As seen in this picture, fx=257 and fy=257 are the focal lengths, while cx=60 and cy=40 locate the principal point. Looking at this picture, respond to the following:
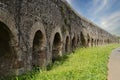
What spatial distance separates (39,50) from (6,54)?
263 cm

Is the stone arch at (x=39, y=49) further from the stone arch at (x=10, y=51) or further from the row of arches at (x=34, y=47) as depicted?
the stone arch at (x=10, y=51)

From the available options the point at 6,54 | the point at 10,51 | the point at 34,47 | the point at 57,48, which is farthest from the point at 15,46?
the point at 57,48

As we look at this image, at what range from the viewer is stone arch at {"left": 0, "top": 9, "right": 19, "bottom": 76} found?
826cm

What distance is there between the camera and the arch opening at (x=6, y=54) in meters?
8.38

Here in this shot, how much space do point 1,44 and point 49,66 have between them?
311 cm

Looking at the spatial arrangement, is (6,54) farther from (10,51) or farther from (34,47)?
(34,47)

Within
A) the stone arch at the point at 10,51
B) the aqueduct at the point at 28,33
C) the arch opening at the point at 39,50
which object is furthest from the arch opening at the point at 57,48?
the stone arch at the point at 10,51

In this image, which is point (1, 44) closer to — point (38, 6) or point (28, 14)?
point (28, 14)

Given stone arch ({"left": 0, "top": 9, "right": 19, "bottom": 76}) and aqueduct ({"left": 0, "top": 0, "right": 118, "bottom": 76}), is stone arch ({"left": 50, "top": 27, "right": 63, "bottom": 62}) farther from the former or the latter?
stone arch ({"left": 0, "top": 9, "right": 19, "bottom": 76})

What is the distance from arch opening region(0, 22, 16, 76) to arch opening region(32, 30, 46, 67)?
2.38m

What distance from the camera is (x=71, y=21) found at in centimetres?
1684

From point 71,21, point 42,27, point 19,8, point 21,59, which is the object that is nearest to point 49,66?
point 42,27

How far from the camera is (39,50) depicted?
36.3 feet

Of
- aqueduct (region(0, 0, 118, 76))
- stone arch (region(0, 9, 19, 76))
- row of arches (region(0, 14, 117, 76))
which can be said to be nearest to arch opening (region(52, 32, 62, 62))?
aqueduct (region(0, 0, 118, 76))
